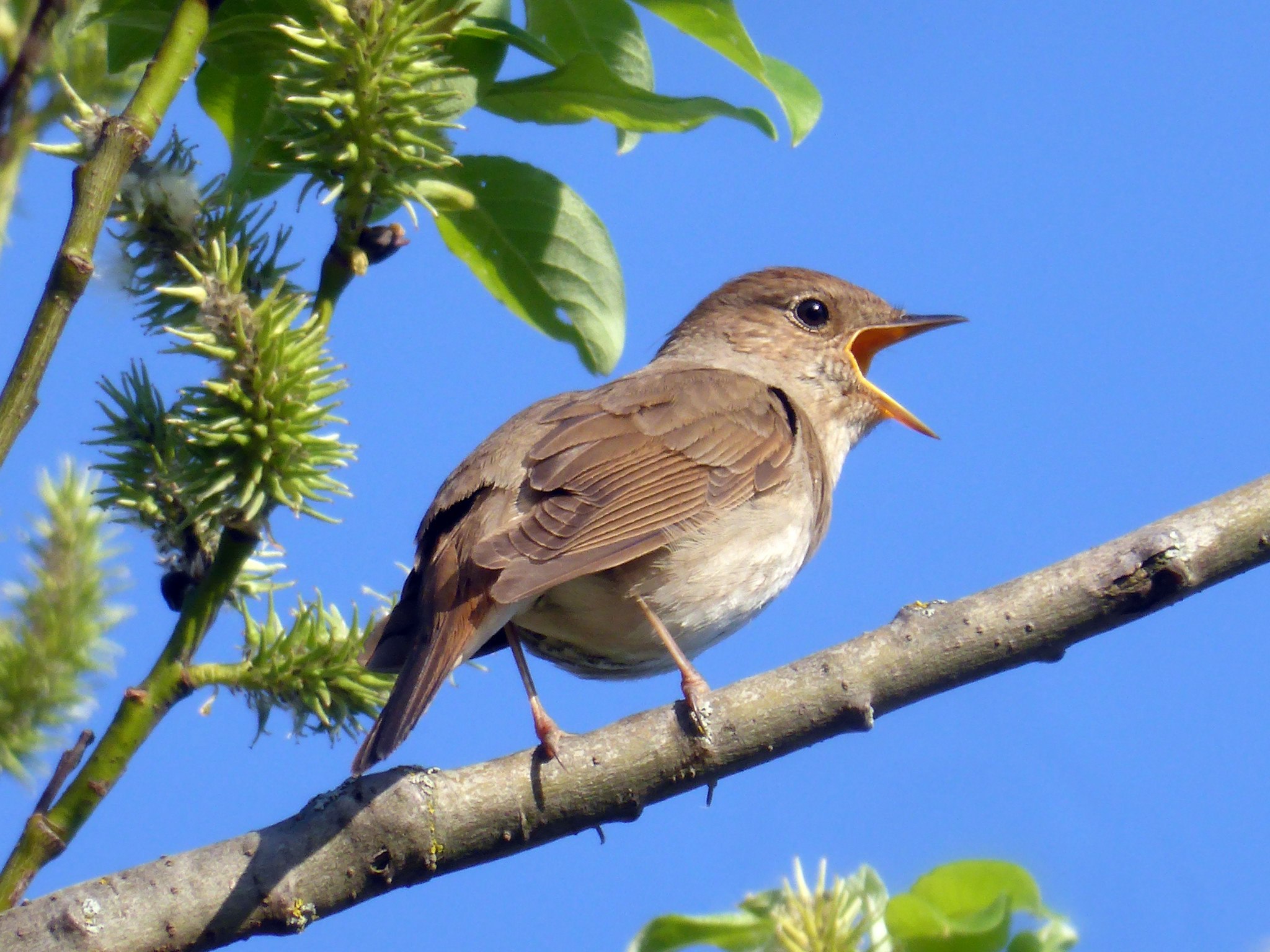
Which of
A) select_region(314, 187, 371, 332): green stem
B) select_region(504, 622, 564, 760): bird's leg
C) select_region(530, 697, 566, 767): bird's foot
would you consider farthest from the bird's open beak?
select_region(314, 187, 371, 332): green stem

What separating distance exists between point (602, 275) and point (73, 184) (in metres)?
1.40

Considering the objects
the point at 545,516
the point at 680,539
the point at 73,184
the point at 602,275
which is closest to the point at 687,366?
the point at 680,539

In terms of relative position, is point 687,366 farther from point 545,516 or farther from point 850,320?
point 545,516

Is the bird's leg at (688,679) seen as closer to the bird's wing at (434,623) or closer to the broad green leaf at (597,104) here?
the bird's wing at (434,623)

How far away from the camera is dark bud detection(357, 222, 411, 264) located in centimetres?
268

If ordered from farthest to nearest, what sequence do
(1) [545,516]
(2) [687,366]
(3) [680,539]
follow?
(2) [687,366], (3) [680,539], (1) [545,516]

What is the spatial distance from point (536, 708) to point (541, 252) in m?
1.11

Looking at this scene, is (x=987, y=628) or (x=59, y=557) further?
(x=987, y=628)

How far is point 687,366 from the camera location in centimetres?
539

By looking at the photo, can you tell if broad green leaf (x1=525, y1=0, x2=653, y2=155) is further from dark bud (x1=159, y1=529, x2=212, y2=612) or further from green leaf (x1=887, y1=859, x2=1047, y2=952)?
green leaf (x1=887, y1=859, x2=1047, y2=952)

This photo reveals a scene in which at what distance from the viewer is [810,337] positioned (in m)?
5.71

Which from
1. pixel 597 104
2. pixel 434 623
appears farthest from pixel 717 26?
pixel 434 623

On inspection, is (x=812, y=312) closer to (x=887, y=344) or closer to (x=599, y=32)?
(x=887, y=344)

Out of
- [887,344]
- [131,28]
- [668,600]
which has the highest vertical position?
[887,344]
